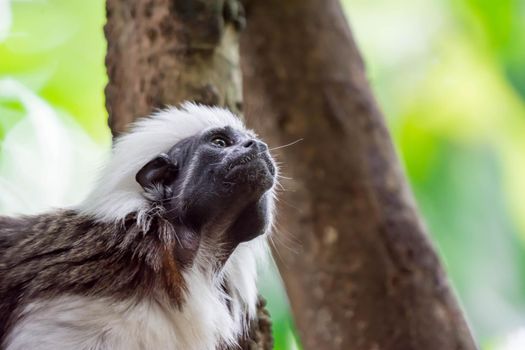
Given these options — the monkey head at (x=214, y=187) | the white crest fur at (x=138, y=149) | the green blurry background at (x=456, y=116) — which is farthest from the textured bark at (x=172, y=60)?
the green blurry background at (x=456, y=116)

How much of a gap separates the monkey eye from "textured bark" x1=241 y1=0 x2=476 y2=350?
103 cm

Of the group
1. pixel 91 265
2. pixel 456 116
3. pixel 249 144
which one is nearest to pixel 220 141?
pixel 249 144

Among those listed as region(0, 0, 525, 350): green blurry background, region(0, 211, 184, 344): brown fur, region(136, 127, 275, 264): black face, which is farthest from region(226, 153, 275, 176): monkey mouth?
region(0, 0, 525, 350): green blurry background

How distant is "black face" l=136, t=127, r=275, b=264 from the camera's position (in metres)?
2.21

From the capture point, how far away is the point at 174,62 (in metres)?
2.67

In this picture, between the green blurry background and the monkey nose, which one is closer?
the monkey nose

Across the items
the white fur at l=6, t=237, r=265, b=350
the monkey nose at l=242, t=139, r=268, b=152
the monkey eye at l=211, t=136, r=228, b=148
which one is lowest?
the white fur at l=6, t=237, r=265, b=350

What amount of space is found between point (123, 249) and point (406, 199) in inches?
60.7

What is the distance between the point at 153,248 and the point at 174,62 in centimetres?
78

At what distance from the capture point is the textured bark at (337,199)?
3098 mm

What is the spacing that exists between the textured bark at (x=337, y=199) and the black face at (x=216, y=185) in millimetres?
953

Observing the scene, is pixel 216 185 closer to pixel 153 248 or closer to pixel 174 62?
pixel 153 248

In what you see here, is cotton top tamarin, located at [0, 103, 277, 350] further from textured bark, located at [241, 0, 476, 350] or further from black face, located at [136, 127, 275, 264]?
textured bark, located at [241, 0, 476, 350]

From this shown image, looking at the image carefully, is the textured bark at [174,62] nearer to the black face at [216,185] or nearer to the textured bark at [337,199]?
the black face at [216,185]
